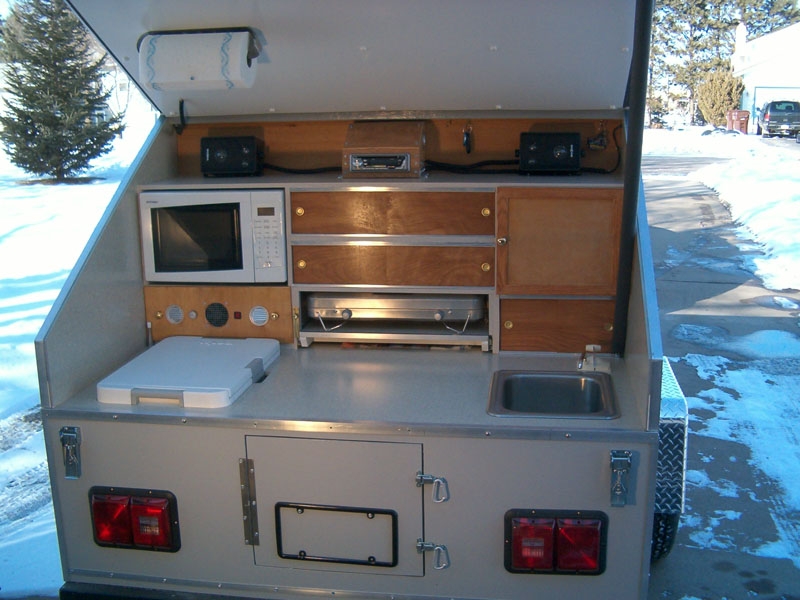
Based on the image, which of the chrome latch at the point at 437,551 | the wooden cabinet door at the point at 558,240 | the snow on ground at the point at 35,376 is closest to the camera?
the chrome latch at the point at 437,551

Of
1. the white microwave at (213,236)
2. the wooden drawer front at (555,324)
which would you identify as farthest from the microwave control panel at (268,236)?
the wooden drawer front at (555,324)

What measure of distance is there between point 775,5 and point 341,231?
36110 mm

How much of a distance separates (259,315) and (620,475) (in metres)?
1.48

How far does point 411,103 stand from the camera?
9.59 feet

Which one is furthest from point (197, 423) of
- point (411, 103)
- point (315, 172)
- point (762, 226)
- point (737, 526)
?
point (762, 226)

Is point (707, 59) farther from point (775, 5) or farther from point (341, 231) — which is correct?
point (341, 231)

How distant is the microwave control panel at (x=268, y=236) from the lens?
2758mm

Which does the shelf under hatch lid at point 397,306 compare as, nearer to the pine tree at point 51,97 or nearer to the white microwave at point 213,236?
the white microwave at point 213,236

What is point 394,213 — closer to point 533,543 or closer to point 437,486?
point 437,486

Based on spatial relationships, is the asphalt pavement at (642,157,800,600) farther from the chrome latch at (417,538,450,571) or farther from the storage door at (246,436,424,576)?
the storage door at (246,436,424,576)

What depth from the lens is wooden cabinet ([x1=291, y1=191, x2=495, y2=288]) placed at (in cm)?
269

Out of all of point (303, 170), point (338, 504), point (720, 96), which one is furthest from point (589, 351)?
point (720, 96)

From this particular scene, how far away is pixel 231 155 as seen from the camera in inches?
119

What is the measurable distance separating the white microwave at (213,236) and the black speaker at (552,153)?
940 mm
